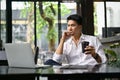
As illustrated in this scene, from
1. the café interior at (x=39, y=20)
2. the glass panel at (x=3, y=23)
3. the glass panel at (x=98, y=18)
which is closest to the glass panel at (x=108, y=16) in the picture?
the glass panel at (x=98, y=18)

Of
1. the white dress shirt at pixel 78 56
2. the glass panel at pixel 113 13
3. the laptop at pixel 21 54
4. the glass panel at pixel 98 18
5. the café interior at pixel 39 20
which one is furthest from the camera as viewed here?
the glass panel at pixel 113 13

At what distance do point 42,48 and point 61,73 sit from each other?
23.0ft

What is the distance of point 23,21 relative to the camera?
905cm

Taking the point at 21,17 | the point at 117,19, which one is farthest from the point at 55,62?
the point at 117,19

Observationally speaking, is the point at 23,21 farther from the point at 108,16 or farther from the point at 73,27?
the point at 73,27

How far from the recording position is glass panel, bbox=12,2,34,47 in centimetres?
896

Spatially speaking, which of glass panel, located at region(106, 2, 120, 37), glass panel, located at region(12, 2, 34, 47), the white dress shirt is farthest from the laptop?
glass panel, located at region(106, 2, 120, 37)

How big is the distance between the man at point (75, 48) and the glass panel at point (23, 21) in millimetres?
5786

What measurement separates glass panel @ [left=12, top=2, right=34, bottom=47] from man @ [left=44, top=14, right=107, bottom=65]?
19.0 feet

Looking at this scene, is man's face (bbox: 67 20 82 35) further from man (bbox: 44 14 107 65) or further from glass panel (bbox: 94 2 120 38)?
glass panel (bbox: 94 2 120 38)

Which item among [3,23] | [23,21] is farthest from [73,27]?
[3,23]

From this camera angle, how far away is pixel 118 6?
9.46 meters

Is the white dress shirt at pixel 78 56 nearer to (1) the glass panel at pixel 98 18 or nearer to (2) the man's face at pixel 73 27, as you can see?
(2) the man's face at pixel 73 27

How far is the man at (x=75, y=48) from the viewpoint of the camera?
311cm
